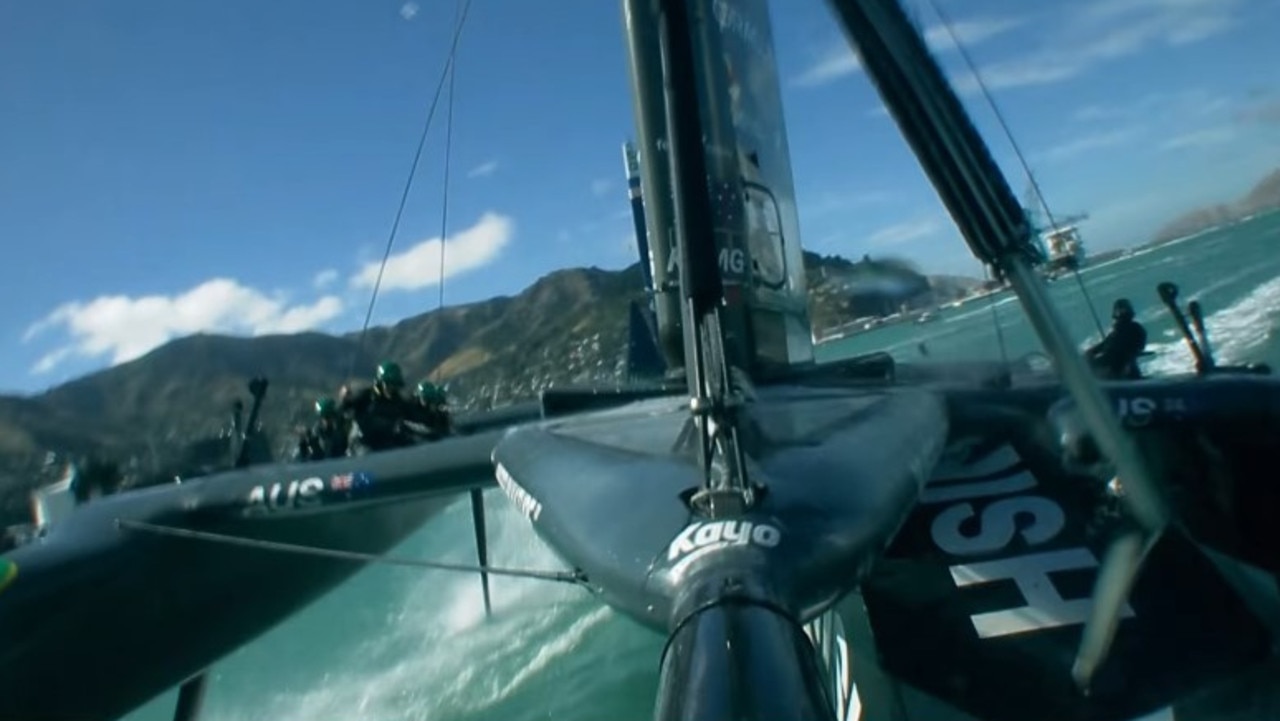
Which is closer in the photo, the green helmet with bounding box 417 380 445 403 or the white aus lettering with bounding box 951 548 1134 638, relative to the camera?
the white aus lettering with bounding box 951 548 1134 638

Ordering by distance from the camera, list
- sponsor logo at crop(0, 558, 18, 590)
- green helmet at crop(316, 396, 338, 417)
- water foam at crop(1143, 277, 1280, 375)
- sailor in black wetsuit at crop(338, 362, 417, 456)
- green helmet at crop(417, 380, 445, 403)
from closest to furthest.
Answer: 1. sponsor logo at crop(0, 558, 18, 590)
2. sailor in black wetsuit at crop(338, 362, 417, 456)
3. green helmet at crop(316, 396, 338, 417)
4. green helmet at crop(417, 380, 445, 403)
5. water foam at crop(1143, 277, 1280, 375)

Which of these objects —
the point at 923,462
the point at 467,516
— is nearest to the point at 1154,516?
the point at 923,462

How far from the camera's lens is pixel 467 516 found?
1173 cm

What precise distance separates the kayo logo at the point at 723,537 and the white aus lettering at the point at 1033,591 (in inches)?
57.0

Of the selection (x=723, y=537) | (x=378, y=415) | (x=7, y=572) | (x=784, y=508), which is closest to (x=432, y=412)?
(x=378, y=415)

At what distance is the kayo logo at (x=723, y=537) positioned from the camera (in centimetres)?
205

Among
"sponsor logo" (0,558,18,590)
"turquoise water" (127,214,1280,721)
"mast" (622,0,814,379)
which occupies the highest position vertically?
"mast" (622,0,814,379)

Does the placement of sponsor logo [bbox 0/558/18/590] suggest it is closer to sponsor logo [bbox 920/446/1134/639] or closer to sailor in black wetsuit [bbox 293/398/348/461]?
sailor in black wetsuit [bbox 293/398/348/461]

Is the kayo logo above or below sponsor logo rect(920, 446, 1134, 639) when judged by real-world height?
above

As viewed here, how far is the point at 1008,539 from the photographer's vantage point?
11.7 ft

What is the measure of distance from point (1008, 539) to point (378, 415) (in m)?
3.33

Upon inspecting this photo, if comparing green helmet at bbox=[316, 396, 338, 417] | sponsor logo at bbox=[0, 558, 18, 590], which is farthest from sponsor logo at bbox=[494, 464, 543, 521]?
green helmet at bbox=[316, 396, 338, 417]

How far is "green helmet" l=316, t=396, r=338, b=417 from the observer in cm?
626

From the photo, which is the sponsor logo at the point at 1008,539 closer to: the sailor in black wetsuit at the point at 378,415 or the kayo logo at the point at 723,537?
the kayo logo at the point at 723,537
